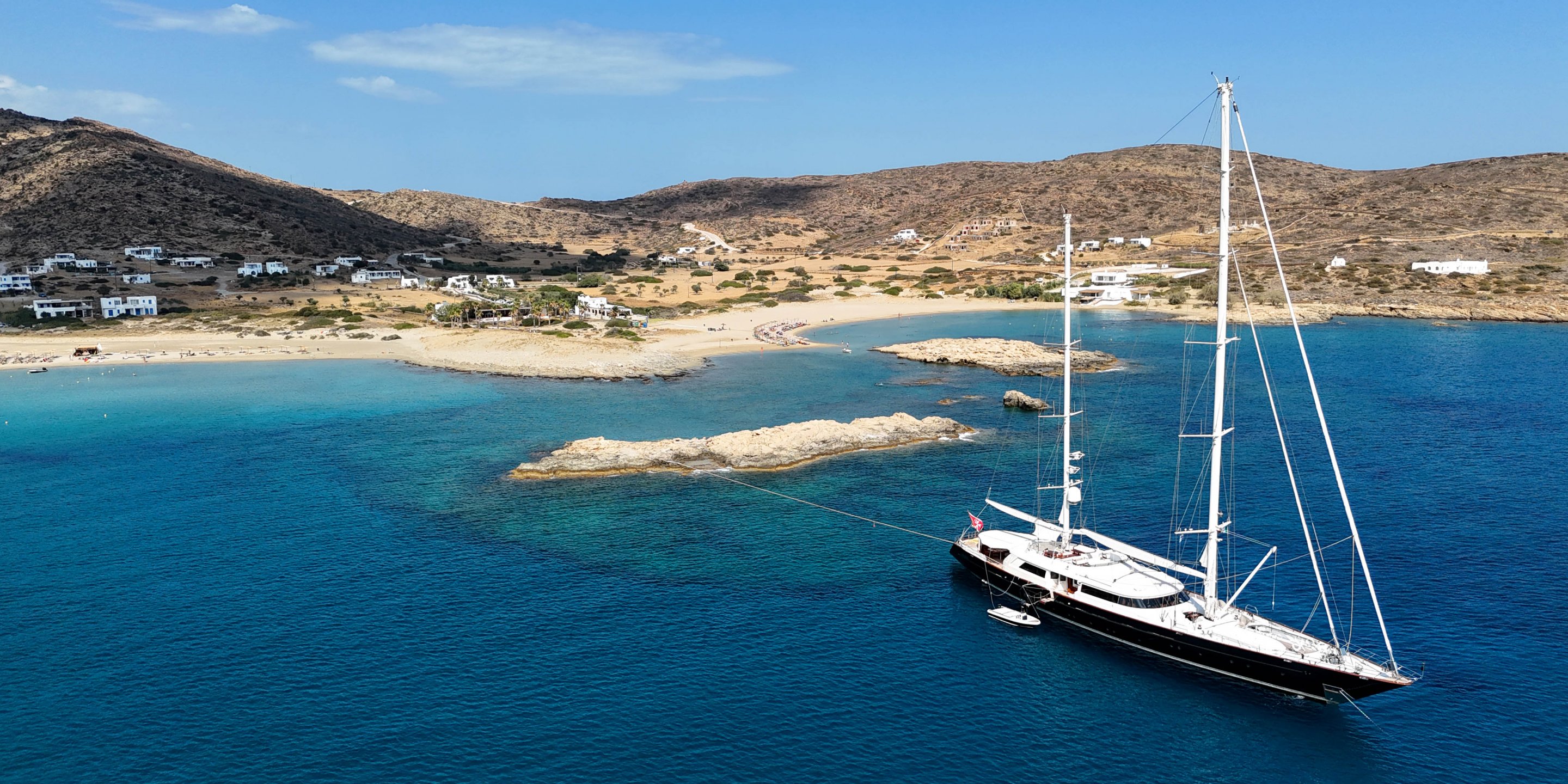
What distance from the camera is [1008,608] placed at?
38.8 m

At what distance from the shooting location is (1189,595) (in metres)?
36.2

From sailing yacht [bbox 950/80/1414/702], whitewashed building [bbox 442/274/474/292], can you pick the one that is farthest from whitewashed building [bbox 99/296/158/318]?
sailing yacht [bbox 950/80/1414/702]

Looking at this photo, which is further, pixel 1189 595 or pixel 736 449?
pixel 736 449

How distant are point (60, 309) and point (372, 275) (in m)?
42.3

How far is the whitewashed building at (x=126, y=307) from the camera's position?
12500 centimetres

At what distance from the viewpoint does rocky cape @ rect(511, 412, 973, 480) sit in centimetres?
5869

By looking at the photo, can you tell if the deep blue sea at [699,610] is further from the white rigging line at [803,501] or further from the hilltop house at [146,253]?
the hilltop house at [146,253]

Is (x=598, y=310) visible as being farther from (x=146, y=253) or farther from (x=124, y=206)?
(x=124, y=206)

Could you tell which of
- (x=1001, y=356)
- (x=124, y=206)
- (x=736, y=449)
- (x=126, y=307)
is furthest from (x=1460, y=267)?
(x=124, y=206)

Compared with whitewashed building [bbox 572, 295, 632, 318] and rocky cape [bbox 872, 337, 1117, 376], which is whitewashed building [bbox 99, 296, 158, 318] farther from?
rocky cape [bbox 872, 337, 1117, 376]

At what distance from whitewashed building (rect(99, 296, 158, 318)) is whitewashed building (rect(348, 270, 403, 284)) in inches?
1227

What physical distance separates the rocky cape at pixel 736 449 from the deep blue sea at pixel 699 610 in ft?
5.76

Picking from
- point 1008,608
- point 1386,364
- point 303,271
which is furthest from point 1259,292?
point 303,271

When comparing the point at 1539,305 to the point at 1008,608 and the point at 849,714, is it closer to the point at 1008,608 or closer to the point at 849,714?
the point at 1008,608
